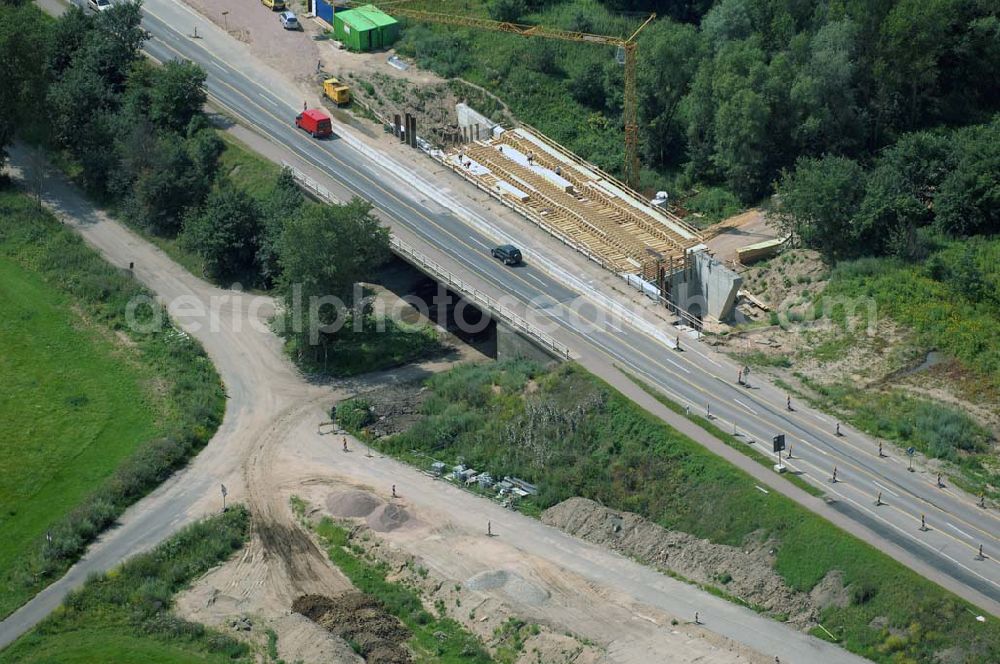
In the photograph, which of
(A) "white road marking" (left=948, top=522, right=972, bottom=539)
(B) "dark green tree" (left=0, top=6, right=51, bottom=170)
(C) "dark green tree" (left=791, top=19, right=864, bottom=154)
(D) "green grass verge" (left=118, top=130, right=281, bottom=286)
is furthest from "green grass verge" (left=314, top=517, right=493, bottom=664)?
(B) "dark green tree" (left=0, top=6, right=51, bottom=170)

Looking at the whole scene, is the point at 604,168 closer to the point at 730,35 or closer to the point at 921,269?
the point at 730,35

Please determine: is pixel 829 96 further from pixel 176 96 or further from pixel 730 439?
pixel 176 96

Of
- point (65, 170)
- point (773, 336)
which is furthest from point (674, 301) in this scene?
point (65, 170)

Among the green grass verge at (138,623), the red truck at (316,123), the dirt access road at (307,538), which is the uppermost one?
the red truck at (316,123)

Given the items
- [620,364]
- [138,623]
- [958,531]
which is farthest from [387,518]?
[958,531]

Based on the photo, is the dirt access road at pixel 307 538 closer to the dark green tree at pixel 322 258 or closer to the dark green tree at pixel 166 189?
the dark green tree at pixel 322 258

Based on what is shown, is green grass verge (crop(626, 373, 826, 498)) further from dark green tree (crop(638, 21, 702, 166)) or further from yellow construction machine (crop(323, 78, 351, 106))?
yellow construction machine (crop(323, 78, 351, 106))

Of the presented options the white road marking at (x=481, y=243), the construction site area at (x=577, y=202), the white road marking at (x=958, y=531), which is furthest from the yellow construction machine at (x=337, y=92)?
the white road marking at (x=958, y=531)
